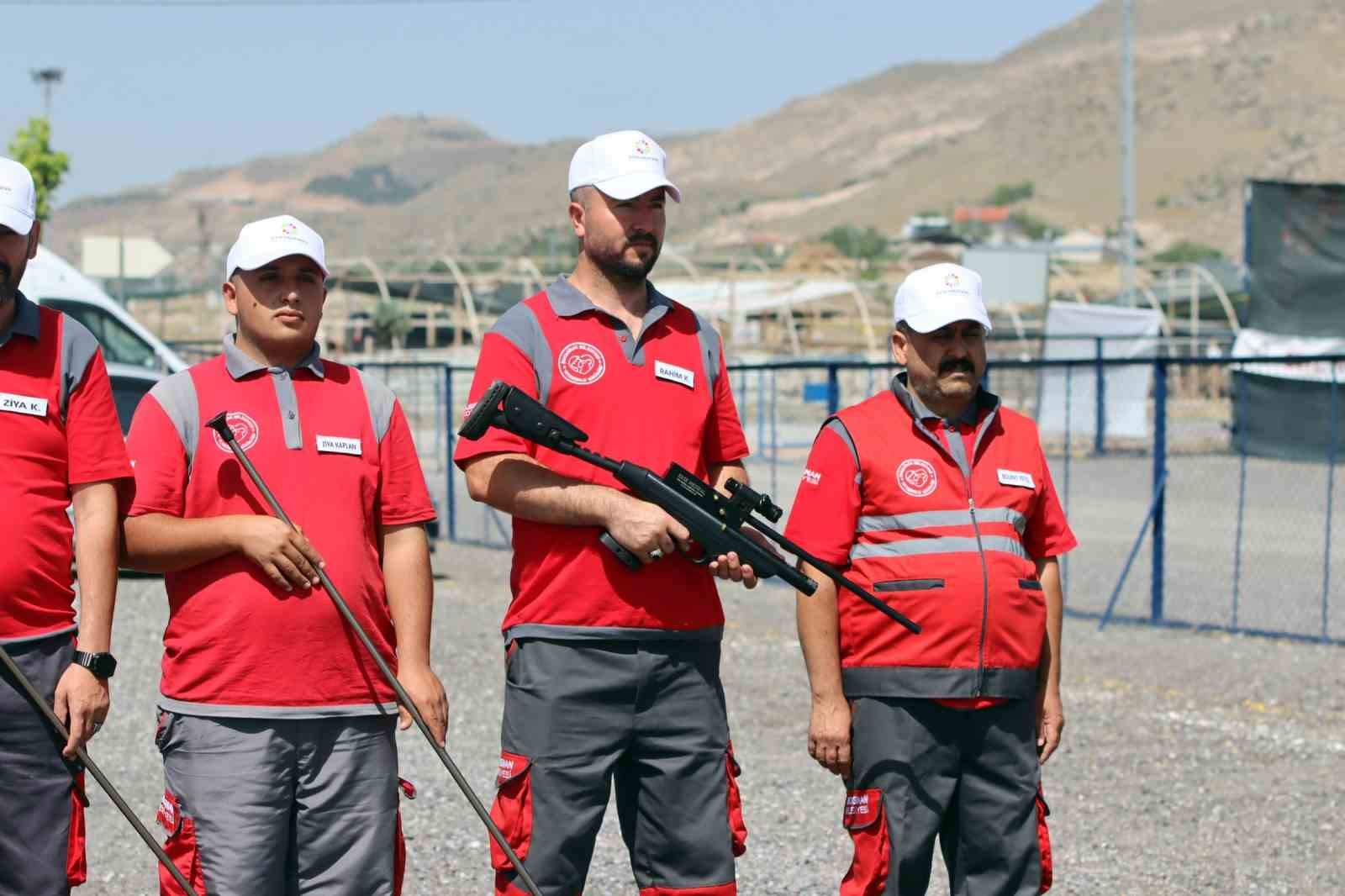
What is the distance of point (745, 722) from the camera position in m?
8.89

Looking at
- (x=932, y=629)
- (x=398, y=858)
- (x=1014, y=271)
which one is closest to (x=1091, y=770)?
(x=932, y=629)

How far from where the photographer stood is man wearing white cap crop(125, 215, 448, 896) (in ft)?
13.3

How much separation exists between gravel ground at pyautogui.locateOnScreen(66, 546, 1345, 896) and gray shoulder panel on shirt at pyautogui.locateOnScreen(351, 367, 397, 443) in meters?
2.33

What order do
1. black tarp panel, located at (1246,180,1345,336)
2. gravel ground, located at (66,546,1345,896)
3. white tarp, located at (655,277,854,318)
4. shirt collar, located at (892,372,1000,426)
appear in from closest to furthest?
shirt collar, located at (892,372,1000,426) < gravel ground, located at (66,546,1345,896) < black tarp panel, located at (1246,180,1345,336) < white tarp, located at (655,277,854,318)

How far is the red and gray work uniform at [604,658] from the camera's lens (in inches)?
169

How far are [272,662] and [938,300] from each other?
1.82 meters

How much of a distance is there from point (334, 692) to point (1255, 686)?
23.0 feet

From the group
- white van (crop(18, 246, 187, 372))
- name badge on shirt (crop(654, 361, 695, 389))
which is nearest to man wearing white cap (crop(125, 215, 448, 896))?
name badge on shirt (crop(654, 361, 695, 389))

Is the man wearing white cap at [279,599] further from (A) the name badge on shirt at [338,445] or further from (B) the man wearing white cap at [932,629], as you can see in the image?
(B) the man wearing white cap at [932,629]

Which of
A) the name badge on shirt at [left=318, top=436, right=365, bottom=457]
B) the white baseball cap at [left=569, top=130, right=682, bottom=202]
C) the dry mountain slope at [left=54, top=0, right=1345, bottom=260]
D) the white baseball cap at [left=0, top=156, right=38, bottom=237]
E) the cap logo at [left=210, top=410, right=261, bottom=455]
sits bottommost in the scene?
the name badge on shirt at [left=318, top=436, right=365, bottom=457]

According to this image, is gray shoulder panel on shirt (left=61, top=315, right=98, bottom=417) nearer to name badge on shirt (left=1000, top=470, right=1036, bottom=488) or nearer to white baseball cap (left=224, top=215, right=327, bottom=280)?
white baseball cap (left=224, top=215, right=327, bottom=280)

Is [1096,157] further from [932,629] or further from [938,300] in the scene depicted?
[932,629]

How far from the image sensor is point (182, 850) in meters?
4.04

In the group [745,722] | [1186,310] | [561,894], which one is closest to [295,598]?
[561,894]
